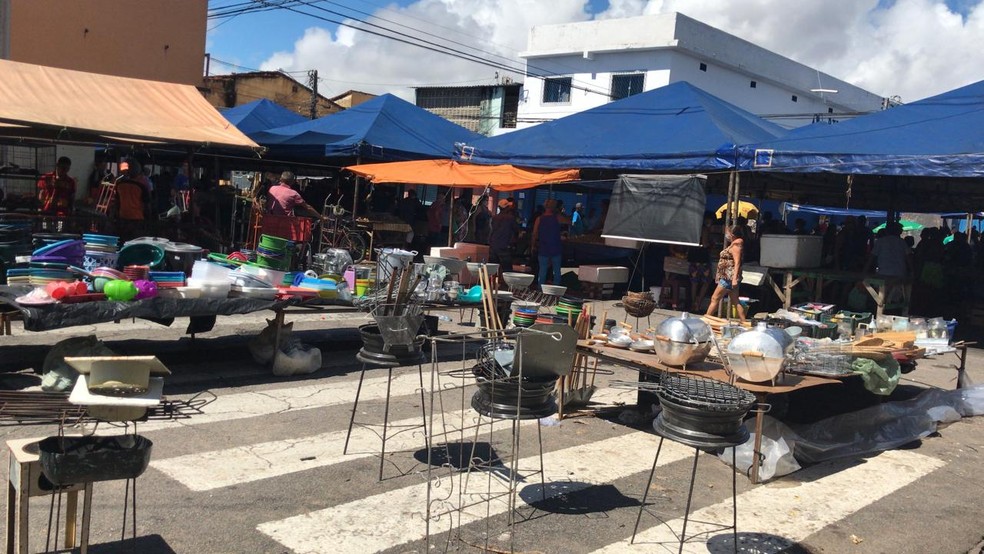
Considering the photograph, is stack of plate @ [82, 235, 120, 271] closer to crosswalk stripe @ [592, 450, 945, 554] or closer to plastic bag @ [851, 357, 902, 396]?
crosswalk stripe @ [592, 450, 945, 554]

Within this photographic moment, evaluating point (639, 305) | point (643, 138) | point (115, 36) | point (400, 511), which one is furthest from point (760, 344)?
point (115, 36)

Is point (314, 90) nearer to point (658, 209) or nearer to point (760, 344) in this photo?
point (658, 209)

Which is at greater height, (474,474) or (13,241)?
(13,241)

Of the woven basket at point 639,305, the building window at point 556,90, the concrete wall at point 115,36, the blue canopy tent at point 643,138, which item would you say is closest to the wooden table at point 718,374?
the woven basket at point 639,305

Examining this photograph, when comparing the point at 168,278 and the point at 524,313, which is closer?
the point at 168,278

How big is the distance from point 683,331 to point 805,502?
1561mm

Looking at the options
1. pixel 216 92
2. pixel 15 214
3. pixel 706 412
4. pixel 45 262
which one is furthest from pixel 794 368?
pixel 216 92

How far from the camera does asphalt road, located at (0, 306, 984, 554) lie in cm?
454

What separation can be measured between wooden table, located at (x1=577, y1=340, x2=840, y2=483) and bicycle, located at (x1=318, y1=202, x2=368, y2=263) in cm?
1002

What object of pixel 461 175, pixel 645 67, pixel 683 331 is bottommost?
pixel 683 331

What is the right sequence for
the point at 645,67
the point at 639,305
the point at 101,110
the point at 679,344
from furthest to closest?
the point at 645,67 → the point at 101,110 → the point at 639,305 → the point at 679,344

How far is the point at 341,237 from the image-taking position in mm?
16422

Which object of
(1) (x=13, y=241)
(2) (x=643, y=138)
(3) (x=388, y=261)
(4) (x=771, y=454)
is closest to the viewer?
(4) (x=771, y=454)

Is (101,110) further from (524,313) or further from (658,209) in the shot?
(658,209)
